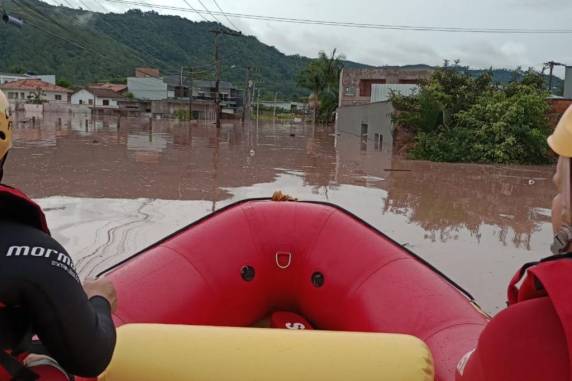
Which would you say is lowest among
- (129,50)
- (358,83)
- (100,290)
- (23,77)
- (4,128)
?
(100,290)

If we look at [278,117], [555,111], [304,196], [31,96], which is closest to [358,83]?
[555,111]

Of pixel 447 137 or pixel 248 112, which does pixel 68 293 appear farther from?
pixel 248 112

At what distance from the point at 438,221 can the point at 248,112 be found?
182 feet

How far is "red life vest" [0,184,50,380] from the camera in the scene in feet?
3.88

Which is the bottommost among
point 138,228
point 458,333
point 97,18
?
point 138,228

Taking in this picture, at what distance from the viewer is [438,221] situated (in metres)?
7.96

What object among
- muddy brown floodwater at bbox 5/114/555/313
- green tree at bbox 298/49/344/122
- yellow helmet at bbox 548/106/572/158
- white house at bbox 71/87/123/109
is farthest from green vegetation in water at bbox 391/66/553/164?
white house at bbox 71/87/123/109

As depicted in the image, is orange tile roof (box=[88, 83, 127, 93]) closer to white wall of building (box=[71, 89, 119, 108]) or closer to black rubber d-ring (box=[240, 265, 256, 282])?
white wall of building (box=[71, 89, 119, 108])

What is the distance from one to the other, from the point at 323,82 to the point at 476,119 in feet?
137

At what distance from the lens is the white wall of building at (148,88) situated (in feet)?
268

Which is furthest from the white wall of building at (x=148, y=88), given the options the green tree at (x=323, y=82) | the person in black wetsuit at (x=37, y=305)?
the person in black wetsuit at (x=37, y=305)

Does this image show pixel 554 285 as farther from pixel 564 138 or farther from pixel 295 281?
pixel 295 281

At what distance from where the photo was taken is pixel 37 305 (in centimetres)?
116

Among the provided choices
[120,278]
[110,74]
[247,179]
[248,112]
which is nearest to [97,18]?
[110,74]
